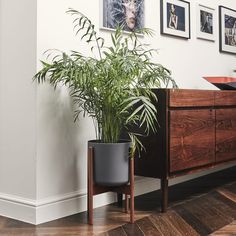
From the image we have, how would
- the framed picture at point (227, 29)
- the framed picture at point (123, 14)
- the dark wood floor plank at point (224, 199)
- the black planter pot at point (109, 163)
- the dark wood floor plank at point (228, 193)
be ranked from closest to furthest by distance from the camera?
the black planter pot at point (109, 163) → the dark wood floor plank at point (224, 199) → the framed picture at point (123, 14) → the dark wood floor plank at point (228, 193) → the framed picture at point (227, 29)

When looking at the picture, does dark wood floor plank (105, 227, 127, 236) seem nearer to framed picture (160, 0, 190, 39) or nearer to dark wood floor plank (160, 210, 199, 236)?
dark wood floor plank (160, 210, 199, 236)

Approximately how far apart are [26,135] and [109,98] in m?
0.58

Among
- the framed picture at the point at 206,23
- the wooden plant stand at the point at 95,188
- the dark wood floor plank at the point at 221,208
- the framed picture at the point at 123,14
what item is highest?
the framed picture at the point at 206,23

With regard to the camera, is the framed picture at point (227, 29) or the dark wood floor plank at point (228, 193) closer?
the dark wood floor plank at point (228, 193)

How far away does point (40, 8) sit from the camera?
2422mm

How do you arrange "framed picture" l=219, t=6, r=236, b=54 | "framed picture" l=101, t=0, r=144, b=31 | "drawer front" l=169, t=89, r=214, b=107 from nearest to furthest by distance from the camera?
1. "drawer front" l=169, t=89, r=214, b=107
2. "framed picture" l=101, t=0, r=144, b=31
3. "framed picture" l=219, t=6, r=236, b=54

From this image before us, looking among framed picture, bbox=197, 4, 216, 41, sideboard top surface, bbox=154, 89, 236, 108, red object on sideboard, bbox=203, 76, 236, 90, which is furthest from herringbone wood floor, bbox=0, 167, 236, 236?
framed picture, bbox=197, 4, 216, 41

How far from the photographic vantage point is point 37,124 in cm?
242

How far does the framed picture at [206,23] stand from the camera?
3893 millimetres

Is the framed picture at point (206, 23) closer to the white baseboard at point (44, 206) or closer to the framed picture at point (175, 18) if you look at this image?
the framed picture at point (175, 18)

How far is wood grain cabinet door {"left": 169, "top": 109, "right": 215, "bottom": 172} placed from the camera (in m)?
2.67

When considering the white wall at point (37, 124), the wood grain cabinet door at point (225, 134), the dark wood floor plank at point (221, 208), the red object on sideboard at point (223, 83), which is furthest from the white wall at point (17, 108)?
the red object on sideboard at point (223, 83)

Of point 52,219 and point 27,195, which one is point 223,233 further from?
point 27,195

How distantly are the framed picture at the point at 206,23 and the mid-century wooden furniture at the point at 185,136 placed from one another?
95 cm
